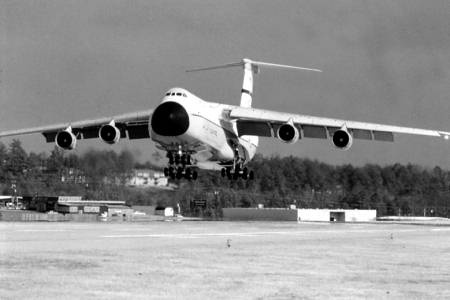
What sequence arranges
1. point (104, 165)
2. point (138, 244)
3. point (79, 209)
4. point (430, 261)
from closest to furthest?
point (430, 261)
point (138, 244)
point (104, 165)
point (79, 209)

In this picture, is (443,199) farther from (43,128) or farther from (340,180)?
(43,128)

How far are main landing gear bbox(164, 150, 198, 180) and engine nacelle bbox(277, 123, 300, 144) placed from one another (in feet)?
17.1

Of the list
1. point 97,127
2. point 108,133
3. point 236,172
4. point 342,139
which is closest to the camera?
point 342,139

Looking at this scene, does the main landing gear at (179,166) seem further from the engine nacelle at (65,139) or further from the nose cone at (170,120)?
the engine nacelle at (65,139)

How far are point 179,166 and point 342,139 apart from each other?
8852 mm

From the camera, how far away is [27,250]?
18.5 metres

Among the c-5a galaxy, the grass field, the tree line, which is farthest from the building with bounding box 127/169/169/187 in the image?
the grass field

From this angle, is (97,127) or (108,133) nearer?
(108,133)

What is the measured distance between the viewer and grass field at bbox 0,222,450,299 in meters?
11.3

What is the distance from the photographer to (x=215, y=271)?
46.9 feet

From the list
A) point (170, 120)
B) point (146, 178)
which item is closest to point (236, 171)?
point (170, 120)

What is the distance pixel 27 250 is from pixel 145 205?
62976 millimetres

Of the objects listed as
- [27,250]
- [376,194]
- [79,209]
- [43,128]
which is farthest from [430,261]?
[376,194]

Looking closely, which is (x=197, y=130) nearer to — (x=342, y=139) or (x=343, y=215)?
(x=342, y=139)
